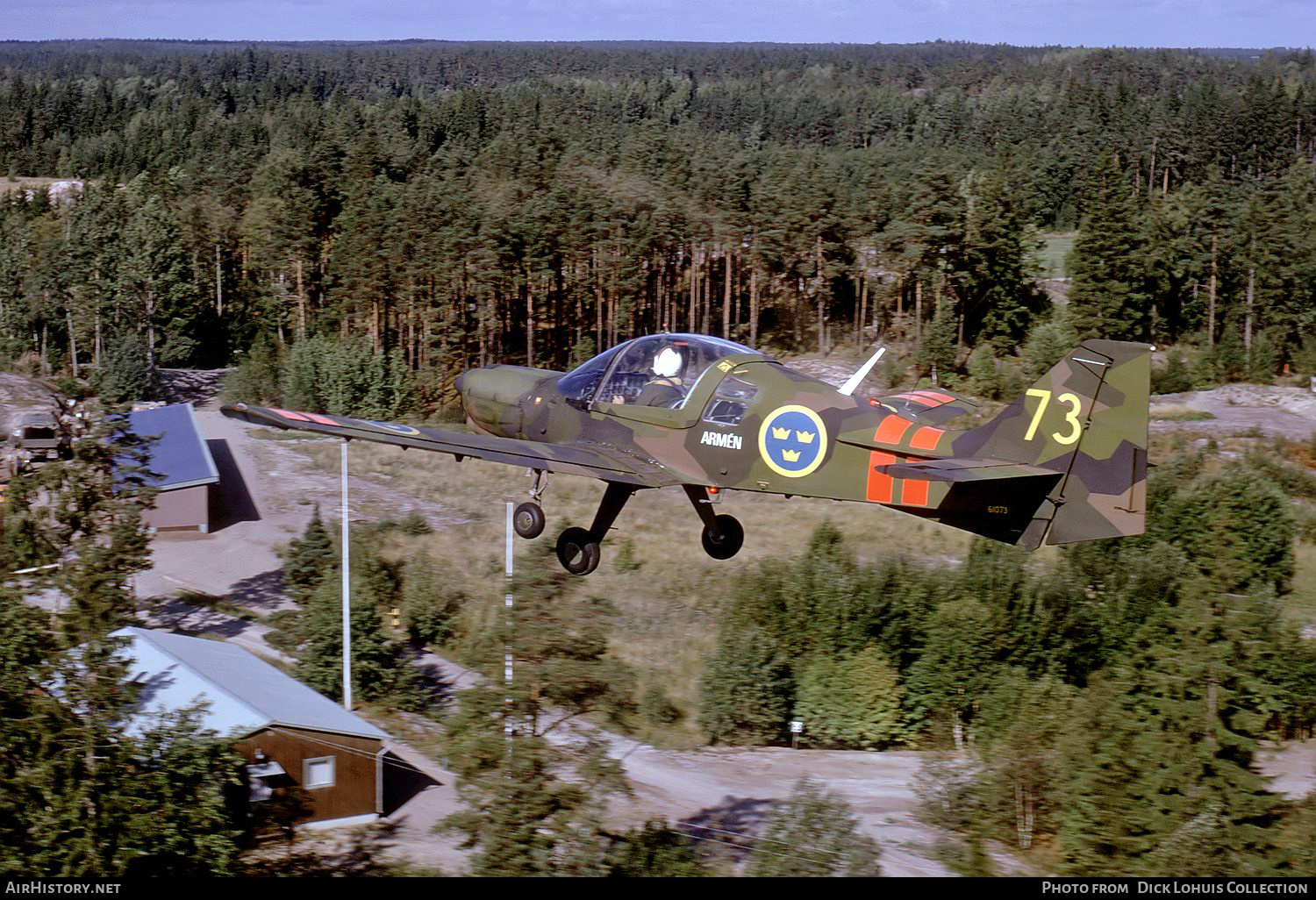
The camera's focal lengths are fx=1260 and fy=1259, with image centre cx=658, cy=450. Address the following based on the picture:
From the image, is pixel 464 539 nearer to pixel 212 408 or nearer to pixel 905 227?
pixel 212 408

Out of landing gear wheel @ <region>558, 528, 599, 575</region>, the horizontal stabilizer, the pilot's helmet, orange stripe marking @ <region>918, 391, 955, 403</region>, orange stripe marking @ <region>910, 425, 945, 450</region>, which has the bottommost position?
landing gear wheel @ <region>558, 528, 599, 575</region>

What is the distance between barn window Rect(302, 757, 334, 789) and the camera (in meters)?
29.8

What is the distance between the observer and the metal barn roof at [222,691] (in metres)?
29.9

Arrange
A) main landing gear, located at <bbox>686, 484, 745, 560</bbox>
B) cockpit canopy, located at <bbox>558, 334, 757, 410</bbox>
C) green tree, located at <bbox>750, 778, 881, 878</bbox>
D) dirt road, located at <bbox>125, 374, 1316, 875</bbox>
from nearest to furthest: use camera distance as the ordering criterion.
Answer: cockpit canopy, located at <bbox>558, 334, 757, 410</bbox> < main landing gear, located at <bbox>686, 484, 745, 560</bbox> < green tree, located at <bbox>750, 778, 881, 878</bbox> < dirt road, located at <bbox>125, 374, 1316, 875</bbox>

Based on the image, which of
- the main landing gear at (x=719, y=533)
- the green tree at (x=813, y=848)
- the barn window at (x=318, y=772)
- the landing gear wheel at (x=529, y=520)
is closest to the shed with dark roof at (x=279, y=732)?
the barn window at (x=318, y=772)

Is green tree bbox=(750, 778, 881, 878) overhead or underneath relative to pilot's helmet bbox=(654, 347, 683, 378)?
underneath

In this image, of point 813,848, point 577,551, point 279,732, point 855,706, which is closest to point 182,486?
point 279,732

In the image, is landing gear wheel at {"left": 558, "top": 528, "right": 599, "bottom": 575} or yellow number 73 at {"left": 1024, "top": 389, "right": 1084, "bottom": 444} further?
landing gear wheel at {"left": 558, "top": 528, "right": 599, "bottom": 575}

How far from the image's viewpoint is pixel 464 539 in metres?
50.6

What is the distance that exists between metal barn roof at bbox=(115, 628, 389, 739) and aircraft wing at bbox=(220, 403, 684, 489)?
43.3 feet

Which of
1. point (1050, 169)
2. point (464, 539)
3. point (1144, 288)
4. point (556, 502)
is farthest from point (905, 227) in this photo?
point (1050, 169)

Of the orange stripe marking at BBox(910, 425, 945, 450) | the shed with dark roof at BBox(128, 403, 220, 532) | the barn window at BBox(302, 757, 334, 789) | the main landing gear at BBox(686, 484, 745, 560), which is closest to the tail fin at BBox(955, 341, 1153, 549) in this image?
the orange stripe marking at BBox(910, 425, 945, 450)

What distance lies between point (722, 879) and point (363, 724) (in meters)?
11.8

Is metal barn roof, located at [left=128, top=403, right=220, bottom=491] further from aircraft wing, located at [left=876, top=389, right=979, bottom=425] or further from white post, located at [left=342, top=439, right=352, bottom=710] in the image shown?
aircraft wing, located at [left=876, top=389, right=979, bottom=425]
